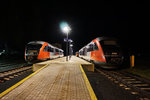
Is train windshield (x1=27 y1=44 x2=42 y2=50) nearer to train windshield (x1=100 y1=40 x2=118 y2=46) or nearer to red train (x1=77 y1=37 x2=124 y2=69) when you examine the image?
red train (x1=77 y1=37 x2=124 y2=69)

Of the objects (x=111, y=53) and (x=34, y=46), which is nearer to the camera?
(x=111, y=53)

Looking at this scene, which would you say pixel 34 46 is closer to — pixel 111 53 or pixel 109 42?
pixel 109 42

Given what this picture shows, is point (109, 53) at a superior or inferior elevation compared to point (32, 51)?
inferior

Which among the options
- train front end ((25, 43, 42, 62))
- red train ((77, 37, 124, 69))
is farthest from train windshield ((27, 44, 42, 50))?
red train ((77, 37, 124, 69))

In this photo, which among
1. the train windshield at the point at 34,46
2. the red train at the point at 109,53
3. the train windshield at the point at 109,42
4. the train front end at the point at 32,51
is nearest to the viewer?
the red train at the point at 109,53

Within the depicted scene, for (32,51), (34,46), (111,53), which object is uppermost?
(34,46)

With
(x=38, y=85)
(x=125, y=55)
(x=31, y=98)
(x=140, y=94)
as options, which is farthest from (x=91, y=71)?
(x=31, y=98)

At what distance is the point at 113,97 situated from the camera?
4453 millimetres

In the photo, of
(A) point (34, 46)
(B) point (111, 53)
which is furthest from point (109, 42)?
(A) point (34, 46)

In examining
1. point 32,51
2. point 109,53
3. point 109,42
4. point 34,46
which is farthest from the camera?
point 34,46

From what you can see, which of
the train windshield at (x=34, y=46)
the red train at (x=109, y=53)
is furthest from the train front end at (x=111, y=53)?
the train windshield at (x=34, y=46)

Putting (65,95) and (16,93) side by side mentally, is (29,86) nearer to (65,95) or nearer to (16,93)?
(16,93)

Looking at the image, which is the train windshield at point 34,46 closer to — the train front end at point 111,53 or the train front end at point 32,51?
the train front end at point 32,51

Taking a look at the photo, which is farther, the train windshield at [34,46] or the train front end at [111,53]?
the train windshield at [34,46]
